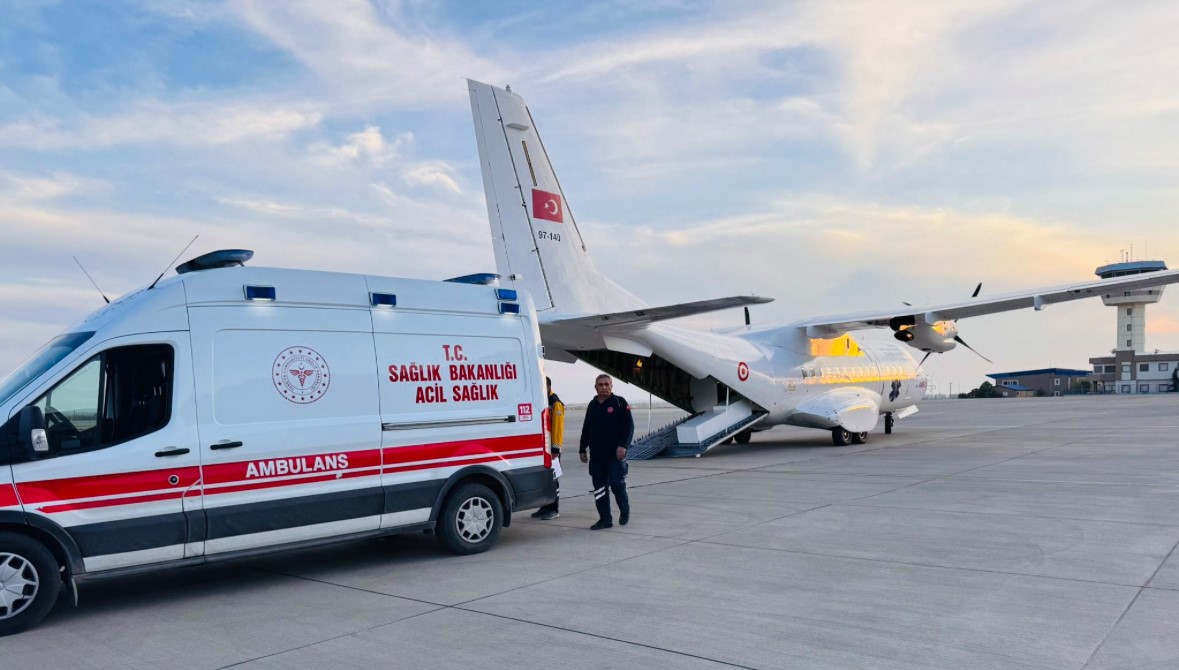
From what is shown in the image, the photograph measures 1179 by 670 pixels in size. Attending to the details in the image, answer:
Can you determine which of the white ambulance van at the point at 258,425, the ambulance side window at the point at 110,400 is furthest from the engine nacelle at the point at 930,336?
the ambulance side window at the point at 110,400

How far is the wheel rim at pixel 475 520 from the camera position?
26.5 feet

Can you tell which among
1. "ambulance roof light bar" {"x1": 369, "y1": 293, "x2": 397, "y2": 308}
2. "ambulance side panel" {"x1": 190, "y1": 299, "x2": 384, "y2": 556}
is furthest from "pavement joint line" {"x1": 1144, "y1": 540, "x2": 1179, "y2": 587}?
"ambulance roof light bar" {"x1": 369, "y1": 293, "x2": 397, "y2": 308}

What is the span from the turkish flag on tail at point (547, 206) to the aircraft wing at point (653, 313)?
197 centimetres

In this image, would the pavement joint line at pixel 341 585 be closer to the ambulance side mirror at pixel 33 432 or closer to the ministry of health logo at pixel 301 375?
the ministry of health logo at pixel 301 375

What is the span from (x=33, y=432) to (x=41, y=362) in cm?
79

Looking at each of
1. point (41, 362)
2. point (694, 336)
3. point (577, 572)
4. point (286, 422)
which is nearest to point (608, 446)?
point (577, 572)

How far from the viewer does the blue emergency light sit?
6.96 metres

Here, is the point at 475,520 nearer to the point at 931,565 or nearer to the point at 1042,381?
the point at 931,565

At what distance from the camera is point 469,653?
5051mm

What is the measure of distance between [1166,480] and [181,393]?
44.1 feet

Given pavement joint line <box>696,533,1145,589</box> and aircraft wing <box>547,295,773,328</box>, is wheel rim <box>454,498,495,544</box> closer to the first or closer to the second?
pavement joint line <box>696,533,1145,589</box>

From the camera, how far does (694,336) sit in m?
18.7

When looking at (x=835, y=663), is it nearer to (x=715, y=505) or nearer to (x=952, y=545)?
(x=952, y=545)

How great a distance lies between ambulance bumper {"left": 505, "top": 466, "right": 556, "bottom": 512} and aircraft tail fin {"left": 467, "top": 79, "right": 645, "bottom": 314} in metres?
6.15
